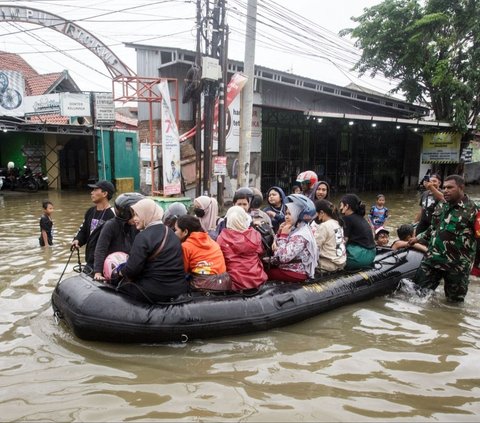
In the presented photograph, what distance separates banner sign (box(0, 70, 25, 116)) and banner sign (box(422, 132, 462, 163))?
62.0 feet

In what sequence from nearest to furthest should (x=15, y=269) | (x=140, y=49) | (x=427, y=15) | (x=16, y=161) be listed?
(x=15, y=269), (x=140, y=49), (x=427, y=15), (x=16, y=161)

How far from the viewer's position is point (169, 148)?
11.1 metres

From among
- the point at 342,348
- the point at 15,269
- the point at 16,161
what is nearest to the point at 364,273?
the point at 342,348

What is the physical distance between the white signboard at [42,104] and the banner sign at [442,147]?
57.1 feet

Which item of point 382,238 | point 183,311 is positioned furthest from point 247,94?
point 183,311

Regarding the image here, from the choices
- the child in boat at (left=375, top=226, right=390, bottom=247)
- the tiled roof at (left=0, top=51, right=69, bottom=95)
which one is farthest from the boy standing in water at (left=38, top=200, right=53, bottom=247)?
the tiled roof at (left=0, top=51, right=69, bottom=95)

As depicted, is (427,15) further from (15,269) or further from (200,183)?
(15,269)

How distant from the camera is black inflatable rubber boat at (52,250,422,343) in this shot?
4.00 m

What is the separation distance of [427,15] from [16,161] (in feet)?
64.7

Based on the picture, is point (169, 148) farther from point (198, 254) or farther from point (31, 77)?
point (31, 77)

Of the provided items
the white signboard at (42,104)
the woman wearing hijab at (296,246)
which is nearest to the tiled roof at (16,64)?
the white signboard at (42,104)

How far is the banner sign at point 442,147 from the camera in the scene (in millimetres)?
20641

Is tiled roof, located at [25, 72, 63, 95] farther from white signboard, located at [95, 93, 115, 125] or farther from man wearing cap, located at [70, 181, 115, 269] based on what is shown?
man wearing cap, located at [70, 181, 115, 269]

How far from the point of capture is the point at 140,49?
12766 millimetres
